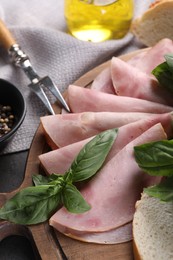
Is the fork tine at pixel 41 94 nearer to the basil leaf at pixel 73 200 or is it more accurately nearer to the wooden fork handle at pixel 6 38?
the wooden fork handle at pixel 6 38

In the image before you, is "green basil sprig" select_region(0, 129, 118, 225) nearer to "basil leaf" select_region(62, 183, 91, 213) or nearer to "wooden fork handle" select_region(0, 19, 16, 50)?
"basil leaf" select_region(62, 183, 91, 213)

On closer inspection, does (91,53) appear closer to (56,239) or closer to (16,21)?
(16,21)

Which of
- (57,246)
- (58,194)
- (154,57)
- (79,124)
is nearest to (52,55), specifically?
(154,57)

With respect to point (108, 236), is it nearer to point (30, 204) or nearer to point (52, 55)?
point (30, 204)

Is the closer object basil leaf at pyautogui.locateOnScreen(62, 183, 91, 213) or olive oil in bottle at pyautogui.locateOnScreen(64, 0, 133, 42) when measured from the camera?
basil leaf at pyautogui.locateOnScreen(62, 183, 91, 213)

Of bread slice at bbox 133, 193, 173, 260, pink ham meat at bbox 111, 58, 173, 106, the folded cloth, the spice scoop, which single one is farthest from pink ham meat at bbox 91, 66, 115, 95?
bread slice at bbox 133, 193, 173, 260

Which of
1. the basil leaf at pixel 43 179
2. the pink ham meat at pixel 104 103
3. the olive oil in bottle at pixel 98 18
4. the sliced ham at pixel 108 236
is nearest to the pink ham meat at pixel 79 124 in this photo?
the pink ham meat at pixel 104 103
